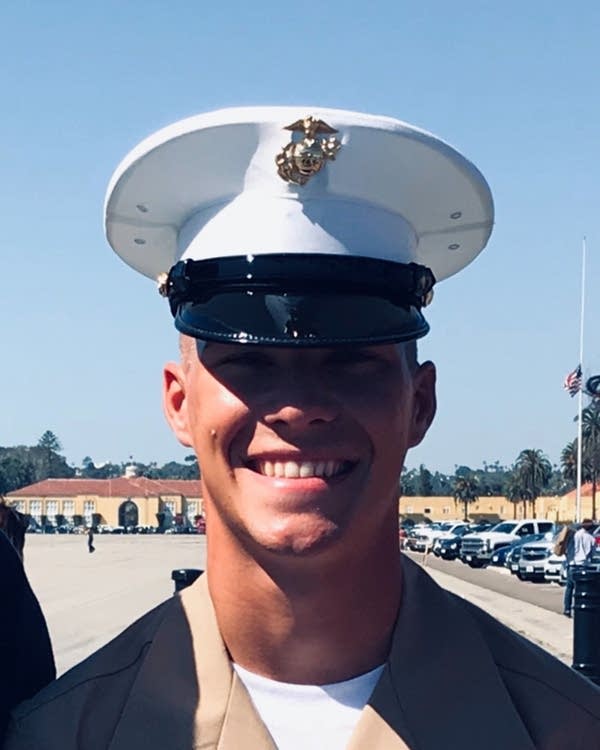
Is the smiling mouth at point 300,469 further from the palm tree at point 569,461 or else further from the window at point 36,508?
the window at point 36,508

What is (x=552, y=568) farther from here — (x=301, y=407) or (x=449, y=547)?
(x=301, y=407)

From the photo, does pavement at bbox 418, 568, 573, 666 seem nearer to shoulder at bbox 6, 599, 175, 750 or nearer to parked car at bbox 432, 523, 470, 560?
shoulder at bbox 6, 599, 175, 750

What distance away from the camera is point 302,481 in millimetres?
2164

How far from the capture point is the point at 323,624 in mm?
2281

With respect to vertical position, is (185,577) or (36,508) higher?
(36,508)

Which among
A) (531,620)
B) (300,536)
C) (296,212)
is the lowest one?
(531,620)

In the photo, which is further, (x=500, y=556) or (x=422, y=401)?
(x=500, y=556)

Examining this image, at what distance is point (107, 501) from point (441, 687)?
464 feet

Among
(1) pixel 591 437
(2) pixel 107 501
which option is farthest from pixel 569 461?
(2) pixel 107 501

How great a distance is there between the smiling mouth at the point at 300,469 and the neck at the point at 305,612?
0.15 metres

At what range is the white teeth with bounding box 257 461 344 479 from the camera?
2.17m

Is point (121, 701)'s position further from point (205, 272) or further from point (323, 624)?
point (205, 272)

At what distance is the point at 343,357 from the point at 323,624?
0.48 metres

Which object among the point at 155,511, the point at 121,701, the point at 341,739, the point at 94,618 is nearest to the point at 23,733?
the point at 121,701
